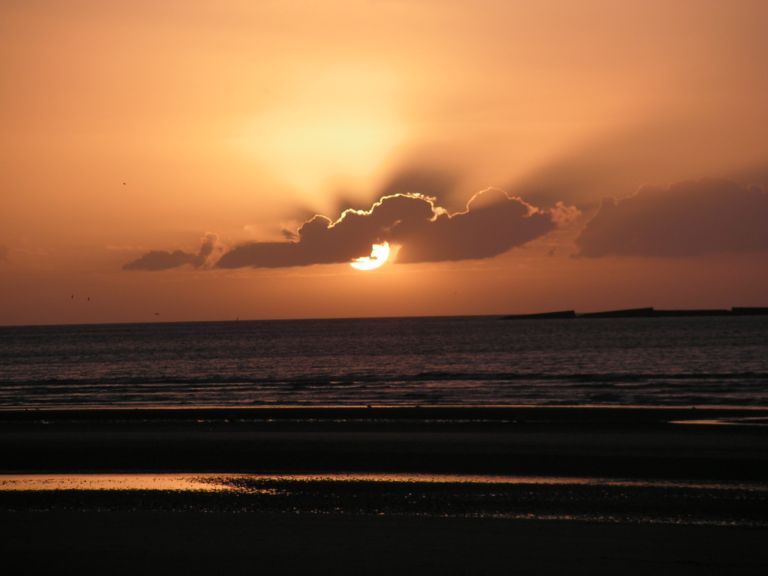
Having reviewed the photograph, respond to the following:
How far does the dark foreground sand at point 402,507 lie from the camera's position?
13352 millimetres

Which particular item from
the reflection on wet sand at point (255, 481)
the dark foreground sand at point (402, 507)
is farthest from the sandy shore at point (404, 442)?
the reflection on wet sand at point (255, 481)

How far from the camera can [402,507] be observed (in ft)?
56.4

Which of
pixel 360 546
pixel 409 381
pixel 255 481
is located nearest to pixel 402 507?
pixel 360 546

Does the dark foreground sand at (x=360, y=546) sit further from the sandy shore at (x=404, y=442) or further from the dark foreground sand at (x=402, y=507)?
the sandy shore at (x=404, y=442)

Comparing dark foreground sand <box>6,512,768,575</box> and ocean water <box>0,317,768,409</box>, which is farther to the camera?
ocean water <box>0,317,768,409</box>

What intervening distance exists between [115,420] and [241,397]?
54.0ft

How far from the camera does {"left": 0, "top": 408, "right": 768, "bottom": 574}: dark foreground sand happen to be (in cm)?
1335

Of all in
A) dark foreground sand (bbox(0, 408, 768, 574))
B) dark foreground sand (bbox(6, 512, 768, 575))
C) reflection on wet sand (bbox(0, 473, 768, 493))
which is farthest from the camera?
reflection on wet sand (bbox(0, 473, 768, 493))

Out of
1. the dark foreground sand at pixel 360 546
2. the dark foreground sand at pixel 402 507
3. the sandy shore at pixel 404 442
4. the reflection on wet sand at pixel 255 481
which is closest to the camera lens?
the dark foreground sand at pixel 360 546

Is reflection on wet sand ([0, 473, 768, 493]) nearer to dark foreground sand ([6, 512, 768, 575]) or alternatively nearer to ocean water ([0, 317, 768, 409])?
dark foreground sand ([6, 512, 768, 575])

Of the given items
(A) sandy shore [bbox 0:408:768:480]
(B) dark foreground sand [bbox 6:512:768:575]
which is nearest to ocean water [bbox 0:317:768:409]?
(A) sandy shore [bbox 0:408:768:480]

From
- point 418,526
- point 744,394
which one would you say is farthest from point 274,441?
point 744,394

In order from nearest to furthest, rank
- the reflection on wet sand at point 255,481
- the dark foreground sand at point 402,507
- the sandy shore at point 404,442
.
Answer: the dark foreground sand at point 402,507 < the reflection on wet sand at point 255,481 < the sandy shore at point 404,442

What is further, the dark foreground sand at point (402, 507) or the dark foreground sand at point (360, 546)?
the dark foreground sand at point (402, 507)
